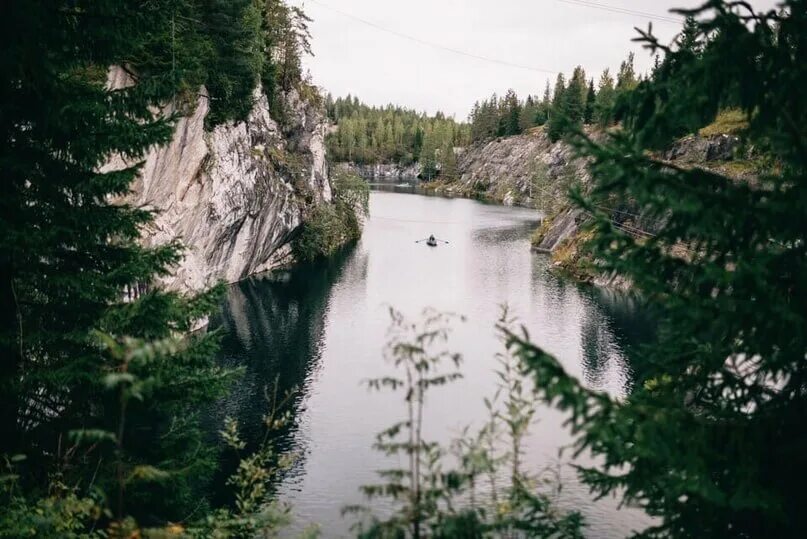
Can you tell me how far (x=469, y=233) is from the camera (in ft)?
301

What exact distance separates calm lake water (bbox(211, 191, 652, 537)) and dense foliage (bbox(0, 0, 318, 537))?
2.88 metres

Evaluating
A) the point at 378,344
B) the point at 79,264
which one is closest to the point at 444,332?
the point at 79,264

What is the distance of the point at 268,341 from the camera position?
4088cm

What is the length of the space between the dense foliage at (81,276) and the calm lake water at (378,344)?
288 cm

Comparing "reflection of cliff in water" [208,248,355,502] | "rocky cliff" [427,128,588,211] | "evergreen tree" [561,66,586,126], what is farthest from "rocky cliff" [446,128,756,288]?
"reflection of cliff in water" [208,248,355,502]

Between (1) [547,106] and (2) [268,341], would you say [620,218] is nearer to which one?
(2) [268,341]

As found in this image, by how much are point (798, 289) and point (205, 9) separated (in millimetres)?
48835

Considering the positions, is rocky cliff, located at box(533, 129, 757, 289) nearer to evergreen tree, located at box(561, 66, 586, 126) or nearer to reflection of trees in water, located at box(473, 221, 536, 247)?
reflection of trees in water, located at box(473, 221, 536, 247)

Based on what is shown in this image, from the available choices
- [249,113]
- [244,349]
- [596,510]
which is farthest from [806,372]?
[249,113]

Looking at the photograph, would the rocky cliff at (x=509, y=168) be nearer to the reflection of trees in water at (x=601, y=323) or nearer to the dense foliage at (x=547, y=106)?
the dense foliage at (x=547, y=106)

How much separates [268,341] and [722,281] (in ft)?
123

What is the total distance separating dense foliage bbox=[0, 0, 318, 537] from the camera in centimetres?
839

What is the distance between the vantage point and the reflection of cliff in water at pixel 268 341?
2889 cm

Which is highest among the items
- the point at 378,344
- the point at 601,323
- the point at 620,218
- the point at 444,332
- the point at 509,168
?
the point at 509,168
